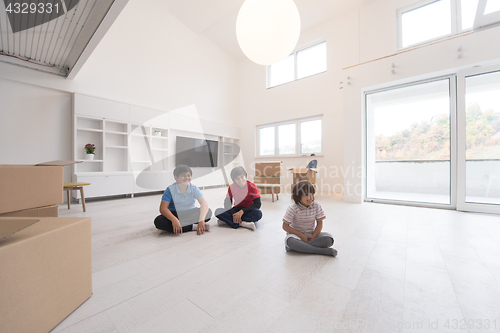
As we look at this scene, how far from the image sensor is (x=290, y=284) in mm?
1123

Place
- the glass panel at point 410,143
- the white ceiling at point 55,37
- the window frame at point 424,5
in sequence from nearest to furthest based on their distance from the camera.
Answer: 1. the white ceiling at point 55,37
2. the glass panel at point 410,143
3. the window frame at point 424,5

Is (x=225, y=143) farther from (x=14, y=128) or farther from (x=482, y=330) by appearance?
(x=482, y=330)

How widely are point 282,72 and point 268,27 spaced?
419cm

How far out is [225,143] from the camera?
7059mm

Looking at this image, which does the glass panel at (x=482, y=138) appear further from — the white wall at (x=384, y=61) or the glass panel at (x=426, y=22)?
the glass panel at (x=426, y=22)

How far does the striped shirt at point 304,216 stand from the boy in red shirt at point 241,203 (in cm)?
74

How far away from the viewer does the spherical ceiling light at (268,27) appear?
2.59 m

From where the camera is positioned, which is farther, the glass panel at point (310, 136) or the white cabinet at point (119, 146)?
the glass panel at point (310, 136)

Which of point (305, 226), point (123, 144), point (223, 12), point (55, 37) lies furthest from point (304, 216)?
point (223, 12)

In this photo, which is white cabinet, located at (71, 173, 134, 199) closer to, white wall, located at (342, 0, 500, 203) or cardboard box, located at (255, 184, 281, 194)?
cardboard box, located at (255, 184, 281, 194)

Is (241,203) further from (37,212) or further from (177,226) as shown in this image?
(37,212)

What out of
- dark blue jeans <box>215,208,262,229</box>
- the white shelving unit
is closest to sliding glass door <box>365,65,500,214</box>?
dark blue jeans <box>215,208,262,229</box>

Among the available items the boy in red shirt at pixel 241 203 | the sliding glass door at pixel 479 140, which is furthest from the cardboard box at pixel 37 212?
the sliding glass door at pixel 479 140

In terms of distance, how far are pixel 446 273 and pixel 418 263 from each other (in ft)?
0.48
